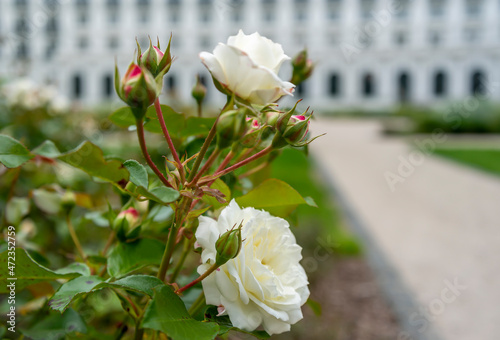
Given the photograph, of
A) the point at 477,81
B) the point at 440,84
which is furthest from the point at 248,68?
the point at 477,81

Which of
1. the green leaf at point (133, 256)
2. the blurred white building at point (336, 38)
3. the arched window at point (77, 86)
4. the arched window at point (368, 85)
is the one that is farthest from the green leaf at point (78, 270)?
the arched window at point (77, 86)

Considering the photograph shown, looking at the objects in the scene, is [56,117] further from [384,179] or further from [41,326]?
[384,179]

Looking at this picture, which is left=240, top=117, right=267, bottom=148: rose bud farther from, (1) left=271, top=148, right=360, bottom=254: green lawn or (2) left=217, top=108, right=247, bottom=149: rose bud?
(1) left=271, top=148, right=360, bottom=254: green lawn

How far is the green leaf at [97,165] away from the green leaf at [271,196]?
2.8 inches

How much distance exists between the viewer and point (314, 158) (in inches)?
204

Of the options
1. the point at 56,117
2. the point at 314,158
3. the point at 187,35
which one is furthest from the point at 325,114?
the point at 56,117

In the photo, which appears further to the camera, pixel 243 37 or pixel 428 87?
pixel 428 87

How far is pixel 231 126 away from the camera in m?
0.21

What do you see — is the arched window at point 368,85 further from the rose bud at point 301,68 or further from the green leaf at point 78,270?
the green leaf at point 78,270

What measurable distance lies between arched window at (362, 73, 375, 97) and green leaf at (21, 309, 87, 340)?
2099cm

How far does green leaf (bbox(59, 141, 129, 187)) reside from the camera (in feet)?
0.86

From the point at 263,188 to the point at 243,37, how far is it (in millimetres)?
87

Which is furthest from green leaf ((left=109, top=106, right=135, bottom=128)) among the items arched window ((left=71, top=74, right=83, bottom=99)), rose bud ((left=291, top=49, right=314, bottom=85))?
arched window ((left=71, top=74, right=83, bottom=99))

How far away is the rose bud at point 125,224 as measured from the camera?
30cm
